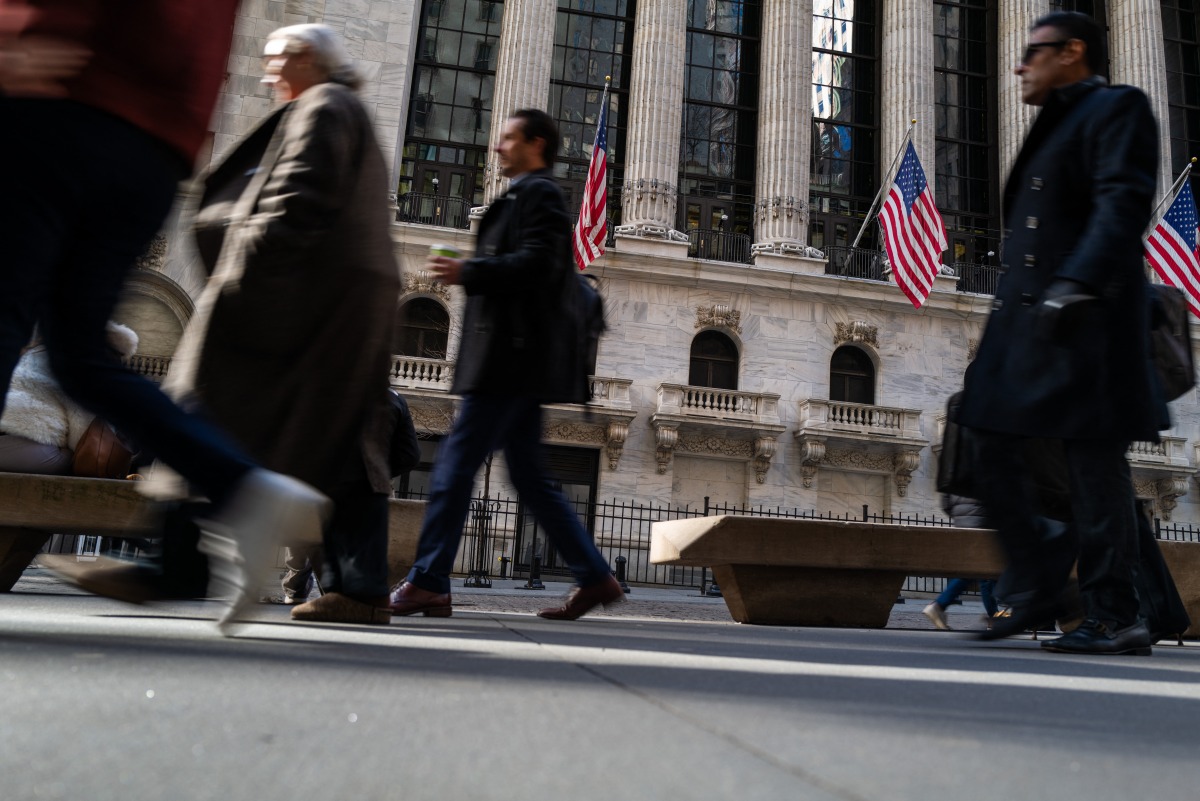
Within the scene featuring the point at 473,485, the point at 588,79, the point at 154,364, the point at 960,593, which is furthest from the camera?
the point at 588,79

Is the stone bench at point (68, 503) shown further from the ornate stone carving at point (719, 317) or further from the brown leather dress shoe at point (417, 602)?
the ornate stone carving at point (719, 317)

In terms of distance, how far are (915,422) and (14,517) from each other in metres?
21.3

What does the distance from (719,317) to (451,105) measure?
915 centimetres

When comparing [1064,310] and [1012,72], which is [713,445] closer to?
[1012,72]

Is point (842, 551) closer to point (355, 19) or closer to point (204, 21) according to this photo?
point (204, 21)

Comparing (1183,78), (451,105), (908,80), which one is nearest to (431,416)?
(451,105)

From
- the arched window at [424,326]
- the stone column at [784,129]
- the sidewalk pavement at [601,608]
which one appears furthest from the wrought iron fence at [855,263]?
the sidewalk pavement at [601,608]

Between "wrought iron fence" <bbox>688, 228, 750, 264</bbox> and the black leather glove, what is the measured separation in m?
21.4

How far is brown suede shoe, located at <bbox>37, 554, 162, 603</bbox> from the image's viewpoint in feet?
7.33

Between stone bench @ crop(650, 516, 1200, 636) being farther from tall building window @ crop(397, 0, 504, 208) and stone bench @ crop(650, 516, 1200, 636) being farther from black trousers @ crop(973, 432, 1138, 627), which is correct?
tall building window @ crop(397, 0, 504, 208)

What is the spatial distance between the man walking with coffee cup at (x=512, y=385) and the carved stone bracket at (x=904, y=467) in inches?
763

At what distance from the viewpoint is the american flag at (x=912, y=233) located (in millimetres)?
16891

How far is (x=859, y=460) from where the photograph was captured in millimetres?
22250

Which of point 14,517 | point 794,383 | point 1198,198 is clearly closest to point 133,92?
point 14,517
